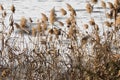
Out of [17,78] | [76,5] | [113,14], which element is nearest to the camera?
[113,14]

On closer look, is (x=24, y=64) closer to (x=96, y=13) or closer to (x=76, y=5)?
(x=96, y=13)

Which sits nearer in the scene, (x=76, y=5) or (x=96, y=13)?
(x=96, y=13)

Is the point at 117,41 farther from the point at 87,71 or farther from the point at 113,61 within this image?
the point at 87,71

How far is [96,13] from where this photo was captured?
28.0 feet

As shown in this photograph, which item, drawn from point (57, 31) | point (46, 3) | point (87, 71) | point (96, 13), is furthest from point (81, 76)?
point (46, 3)

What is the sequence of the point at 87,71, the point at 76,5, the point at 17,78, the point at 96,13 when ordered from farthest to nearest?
the point at 76,5, the point at 96,13, the point at 17,78, the point at 87,71

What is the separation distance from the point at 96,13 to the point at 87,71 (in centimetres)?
525

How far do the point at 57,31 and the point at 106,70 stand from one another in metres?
0.53

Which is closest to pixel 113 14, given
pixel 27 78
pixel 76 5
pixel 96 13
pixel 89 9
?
pixel 89 9

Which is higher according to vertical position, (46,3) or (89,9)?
(89,9)

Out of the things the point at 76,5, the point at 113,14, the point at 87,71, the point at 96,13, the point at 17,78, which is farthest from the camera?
the point at 76,5

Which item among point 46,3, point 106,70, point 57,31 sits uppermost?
point 57,31

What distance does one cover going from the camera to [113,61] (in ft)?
11.7

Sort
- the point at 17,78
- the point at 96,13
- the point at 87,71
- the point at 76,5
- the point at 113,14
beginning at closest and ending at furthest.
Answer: the point at 87,71 → the point at 113,14 → the point at 17,78 → the point at 96,13 → the point at 76,5
